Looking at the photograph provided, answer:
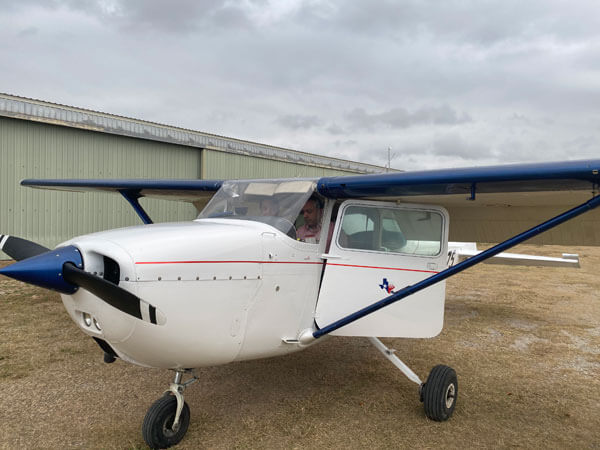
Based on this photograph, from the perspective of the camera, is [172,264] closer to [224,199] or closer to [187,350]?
[187,350]

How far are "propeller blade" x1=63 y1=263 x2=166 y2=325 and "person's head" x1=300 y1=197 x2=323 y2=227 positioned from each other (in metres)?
1.70

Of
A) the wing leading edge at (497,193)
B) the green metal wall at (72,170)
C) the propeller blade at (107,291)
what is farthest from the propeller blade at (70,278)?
the green metal wall at (72,170)

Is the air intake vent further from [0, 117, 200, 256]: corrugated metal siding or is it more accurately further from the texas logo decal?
[0, 117, 200, 256]: corrugated metal siding

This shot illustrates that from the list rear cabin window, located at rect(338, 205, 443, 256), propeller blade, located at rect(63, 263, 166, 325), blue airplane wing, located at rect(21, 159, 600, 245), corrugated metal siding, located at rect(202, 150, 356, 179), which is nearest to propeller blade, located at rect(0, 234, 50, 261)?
propeller blade, located at rect(63, 263, 166, 325)

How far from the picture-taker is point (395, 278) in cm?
417

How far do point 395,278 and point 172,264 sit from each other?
6.99 feet

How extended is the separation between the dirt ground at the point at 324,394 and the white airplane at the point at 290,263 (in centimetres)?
40

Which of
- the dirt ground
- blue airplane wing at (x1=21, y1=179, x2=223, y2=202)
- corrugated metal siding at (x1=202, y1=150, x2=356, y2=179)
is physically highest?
corrugated metal siding at (x1=202, y1=150, x2=356, y2=179)

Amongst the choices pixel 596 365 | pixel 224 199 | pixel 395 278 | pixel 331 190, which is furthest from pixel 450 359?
pixel 224 199

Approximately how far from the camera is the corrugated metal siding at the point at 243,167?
14791 mm

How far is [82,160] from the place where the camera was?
12.4 metres

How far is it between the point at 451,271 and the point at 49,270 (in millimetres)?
2838

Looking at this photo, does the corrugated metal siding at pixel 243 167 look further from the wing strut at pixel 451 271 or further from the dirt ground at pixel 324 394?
the wing strut at pixel 451 271

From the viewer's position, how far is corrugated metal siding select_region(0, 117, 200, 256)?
11.5 m
